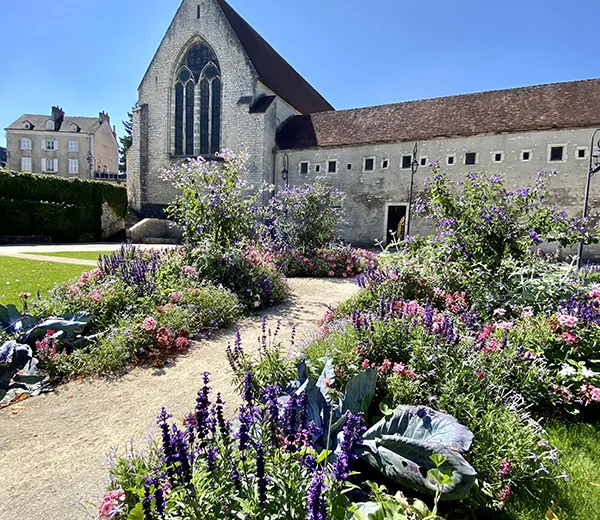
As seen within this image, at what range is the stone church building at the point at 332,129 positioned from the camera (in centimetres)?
1523

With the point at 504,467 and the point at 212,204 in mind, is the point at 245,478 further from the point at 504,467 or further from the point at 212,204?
the point at 212,204

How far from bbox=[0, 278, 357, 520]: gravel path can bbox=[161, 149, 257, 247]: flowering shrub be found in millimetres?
3138

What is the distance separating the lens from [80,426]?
2.37 meters

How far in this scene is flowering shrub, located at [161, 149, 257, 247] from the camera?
6.43 metres

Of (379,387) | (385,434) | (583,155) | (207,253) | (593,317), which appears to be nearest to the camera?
(385,434)

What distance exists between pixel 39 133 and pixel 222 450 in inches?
Result: 1864

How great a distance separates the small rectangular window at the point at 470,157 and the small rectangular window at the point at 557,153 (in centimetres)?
294

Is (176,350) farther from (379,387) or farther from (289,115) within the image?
(289,115)

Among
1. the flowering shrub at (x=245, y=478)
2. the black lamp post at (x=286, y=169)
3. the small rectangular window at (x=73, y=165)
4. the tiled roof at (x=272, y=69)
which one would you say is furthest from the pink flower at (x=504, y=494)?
the small rectangular window at (x=73, y=165)

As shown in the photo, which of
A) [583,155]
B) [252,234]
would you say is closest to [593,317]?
[252,234]

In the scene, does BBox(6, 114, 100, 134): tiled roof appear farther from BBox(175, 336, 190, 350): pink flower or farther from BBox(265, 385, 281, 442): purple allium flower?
BBox(265, 385, 281, 442): purple allium flower

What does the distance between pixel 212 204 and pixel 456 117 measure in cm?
1537

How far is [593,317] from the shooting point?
3.01 meters

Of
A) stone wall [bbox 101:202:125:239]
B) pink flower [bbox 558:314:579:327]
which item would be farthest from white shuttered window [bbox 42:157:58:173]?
pink flower [bbox 558:314:579:327]
